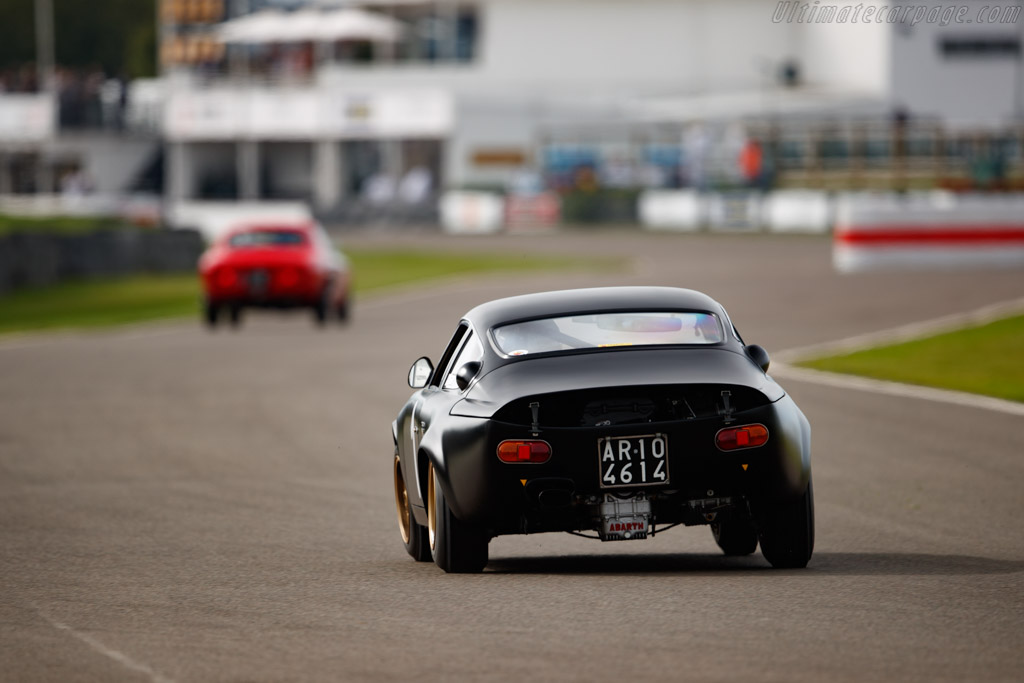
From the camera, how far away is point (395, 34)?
70.2 metres

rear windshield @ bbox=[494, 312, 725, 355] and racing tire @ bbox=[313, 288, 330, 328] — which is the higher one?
rear windshield @ bbox=[494, 312, 725, 355]

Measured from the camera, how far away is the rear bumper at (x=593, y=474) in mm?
7645

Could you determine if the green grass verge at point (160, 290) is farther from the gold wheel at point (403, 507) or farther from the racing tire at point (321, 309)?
the gold wheel at point (403, 507)

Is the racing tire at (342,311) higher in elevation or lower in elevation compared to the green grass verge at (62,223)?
lower

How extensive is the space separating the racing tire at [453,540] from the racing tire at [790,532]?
1.22 m

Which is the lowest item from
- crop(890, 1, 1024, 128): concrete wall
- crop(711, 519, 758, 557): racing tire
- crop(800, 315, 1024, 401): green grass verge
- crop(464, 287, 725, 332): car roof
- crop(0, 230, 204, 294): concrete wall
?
crop(0, 230, 204, 294): concrete wall

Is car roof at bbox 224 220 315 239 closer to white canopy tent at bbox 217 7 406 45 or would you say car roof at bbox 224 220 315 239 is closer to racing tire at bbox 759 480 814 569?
racing tire at bbox 759 480 814 569

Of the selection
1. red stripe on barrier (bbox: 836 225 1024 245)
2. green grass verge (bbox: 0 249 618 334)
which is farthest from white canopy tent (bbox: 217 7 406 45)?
red stripe on barrier (bbox: 836 225 1024 245)

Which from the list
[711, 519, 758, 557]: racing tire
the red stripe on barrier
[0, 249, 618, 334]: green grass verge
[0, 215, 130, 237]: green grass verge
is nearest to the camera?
[711, 519, 758, 557]: racing tire

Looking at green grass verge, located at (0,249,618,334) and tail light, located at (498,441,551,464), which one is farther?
green grass verge, located at (0,249,618,334)

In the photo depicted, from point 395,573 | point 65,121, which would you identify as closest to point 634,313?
point 395,573

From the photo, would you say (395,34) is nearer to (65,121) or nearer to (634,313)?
(65,121)

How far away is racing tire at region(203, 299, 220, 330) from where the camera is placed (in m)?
27.0

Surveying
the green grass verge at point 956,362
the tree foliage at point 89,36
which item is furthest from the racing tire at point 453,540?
the tree foliage at point 89,36
